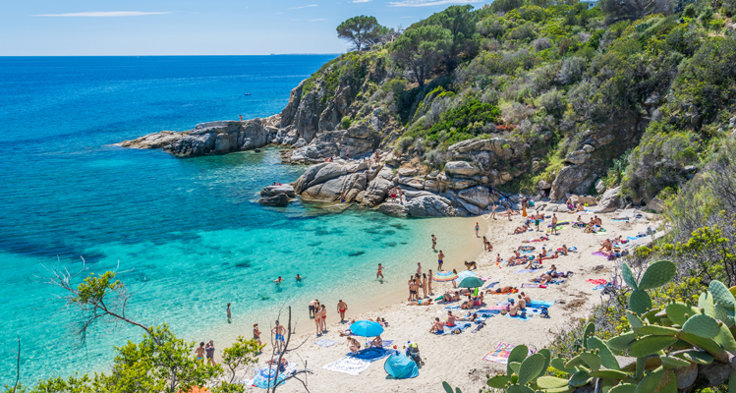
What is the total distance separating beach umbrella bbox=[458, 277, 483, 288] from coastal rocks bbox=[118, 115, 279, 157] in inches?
1640

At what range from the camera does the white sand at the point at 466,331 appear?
13.9 metres

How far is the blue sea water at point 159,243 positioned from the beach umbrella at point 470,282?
15.3 ft

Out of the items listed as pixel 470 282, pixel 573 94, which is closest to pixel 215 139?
pixel 573 94

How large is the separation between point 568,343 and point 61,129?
80.4m

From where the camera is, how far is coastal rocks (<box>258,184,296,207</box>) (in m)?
35.4

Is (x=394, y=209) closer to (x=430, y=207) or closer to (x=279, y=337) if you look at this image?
(x=430, y=207)

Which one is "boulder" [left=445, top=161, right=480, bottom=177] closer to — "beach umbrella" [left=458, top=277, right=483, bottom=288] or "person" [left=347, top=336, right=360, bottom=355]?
"beach umbrella" [left=458, top=277, right=483, bottom=288]

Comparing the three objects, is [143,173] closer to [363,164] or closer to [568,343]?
[363,164]

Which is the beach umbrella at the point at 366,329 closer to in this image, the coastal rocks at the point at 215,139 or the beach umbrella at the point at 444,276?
the beach umbrella at the point at 444,276

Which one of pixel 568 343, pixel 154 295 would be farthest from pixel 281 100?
pixel 568 343

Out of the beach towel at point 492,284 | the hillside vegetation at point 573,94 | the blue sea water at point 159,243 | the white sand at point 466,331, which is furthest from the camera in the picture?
the hillside vegetation at point 573,94

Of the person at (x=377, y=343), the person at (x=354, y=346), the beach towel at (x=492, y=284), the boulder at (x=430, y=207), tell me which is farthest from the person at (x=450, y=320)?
the boulder at (x=430, y=207)

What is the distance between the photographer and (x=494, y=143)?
3284 cm

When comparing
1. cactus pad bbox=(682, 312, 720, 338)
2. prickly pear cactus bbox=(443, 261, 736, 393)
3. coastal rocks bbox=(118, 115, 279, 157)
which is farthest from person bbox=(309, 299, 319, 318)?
coastal rocks bbox=(118, 115, 279, 157)
